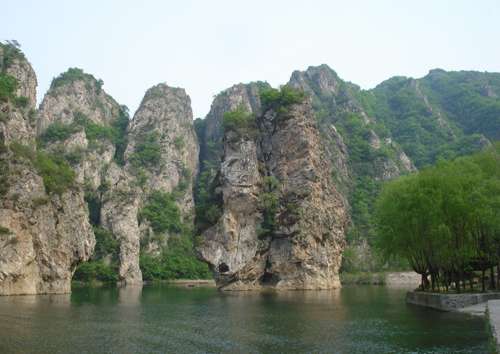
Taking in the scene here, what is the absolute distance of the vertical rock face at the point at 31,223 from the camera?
7206 centimetres

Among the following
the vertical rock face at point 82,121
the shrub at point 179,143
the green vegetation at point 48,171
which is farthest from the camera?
the shrub at point 179,143

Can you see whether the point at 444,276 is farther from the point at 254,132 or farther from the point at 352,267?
the point at 352,267

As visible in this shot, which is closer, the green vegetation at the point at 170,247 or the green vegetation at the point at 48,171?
the green vegetation at the point at 48,171

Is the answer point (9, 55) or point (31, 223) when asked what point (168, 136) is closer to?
point (9, 55)

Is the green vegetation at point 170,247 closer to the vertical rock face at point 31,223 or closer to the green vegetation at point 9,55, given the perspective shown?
the vertical rock face at point 31,223

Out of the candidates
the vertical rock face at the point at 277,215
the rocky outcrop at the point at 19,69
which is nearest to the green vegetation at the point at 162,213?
the rocky outcrop at the point at 19,69

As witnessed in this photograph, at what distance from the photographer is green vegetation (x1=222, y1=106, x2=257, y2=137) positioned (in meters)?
108

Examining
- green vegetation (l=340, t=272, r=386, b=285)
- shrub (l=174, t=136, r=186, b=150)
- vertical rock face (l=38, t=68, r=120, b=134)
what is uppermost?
vertical rock face (l=38, t=68, r=120, b=134)

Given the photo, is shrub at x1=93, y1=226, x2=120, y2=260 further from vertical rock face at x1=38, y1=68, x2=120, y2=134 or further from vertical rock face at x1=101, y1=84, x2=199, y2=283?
vertical rock face at x1=38, y1=68, x2=120, y2=134

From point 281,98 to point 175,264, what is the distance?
6013cm

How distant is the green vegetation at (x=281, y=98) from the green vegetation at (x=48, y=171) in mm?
40837

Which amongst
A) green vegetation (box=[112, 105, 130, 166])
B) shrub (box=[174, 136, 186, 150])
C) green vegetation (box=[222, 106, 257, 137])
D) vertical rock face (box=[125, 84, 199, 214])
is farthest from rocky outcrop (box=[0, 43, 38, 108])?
shrub (box=[174, 136, 186, 150])

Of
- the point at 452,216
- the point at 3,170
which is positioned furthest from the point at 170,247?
the point at 452,216

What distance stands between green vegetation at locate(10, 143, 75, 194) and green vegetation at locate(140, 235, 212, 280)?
2057 inches
